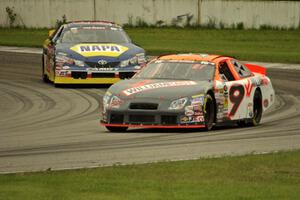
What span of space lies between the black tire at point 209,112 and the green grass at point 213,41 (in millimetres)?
18059

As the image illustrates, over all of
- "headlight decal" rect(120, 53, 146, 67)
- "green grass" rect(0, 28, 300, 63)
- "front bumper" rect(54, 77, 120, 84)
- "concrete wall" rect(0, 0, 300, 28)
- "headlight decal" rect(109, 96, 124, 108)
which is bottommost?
"green grass" rect(0, 28, 300, 63)

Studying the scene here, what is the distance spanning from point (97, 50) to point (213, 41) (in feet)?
63.3

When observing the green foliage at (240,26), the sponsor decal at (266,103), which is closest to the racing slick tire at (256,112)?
the sponsor decal at (266,103)

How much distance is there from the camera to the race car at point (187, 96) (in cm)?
1669

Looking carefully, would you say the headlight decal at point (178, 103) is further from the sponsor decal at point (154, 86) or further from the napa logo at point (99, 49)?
the napa logo at point (99, 49)

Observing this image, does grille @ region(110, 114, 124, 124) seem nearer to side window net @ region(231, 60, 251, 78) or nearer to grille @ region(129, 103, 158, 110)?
grille @ region(129, 103, 158, 110)

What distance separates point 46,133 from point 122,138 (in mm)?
1339

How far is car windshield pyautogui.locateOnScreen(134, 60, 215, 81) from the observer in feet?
58.2

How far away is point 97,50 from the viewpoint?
84.0ft

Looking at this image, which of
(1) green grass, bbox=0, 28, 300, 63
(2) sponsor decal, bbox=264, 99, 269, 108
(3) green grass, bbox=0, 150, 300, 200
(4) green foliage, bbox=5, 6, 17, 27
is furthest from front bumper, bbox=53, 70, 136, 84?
(4) green foliage, bbox=5, 6, 17, 27

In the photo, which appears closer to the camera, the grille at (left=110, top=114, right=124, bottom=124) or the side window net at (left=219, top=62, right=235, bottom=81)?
the grille at (left=110, top=114, right=124, bottom=124)

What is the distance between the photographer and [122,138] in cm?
1584

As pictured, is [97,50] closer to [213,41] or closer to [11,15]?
[213,41]

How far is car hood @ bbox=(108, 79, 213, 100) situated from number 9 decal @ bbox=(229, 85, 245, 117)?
0.61 meters
